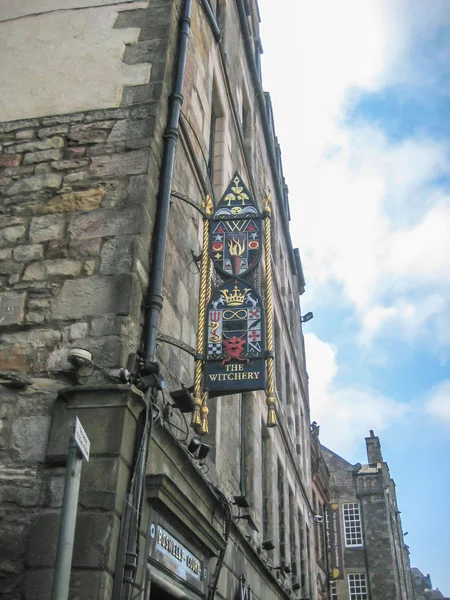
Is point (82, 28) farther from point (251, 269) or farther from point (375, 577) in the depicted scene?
point (375, 577)

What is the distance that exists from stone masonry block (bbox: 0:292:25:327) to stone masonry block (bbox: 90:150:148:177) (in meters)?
1.40

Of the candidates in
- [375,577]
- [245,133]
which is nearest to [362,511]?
[375,577]

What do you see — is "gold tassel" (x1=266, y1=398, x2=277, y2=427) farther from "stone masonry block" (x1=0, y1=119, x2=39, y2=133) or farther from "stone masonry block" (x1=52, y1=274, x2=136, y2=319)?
"stone masonry block" (x1=0, y1=119, x2=39, y2=133)

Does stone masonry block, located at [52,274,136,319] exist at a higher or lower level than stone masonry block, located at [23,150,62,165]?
lower

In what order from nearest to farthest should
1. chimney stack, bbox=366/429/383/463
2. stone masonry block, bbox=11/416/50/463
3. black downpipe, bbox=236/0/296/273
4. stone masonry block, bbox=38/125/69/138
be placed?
stone masonry block, bbox=11/416/50/463 → stone masonry block, bbox=38/125/69/138 → black downpipe, bbox=236/0/296/273 → chimney stack, bbox=366/429/383/463

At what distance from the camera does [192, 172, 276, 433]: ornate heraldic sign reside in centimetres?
623

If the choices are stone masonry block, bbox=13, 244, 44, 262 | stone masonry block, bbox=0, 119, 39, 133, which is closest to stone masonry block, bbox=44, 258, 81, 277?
stone masonry block, bbox=13, 244, 44, 262

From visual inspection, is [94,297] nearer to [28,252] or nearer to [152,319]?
[152,319]

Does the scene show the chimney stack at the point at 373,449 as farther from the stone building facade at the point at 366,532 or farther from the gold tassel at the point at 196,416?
the gold tassel at the point at 196,416

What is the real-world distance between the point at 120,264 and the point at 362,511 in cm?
3540

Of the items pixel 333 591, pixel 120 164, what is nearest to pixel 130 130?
pixel 120 164

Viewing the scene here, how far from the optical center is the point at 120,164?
255 inches

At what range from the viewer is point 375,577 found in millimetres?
35594

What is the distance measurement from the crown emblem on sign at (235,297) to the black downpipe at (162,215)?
0.86 meters
